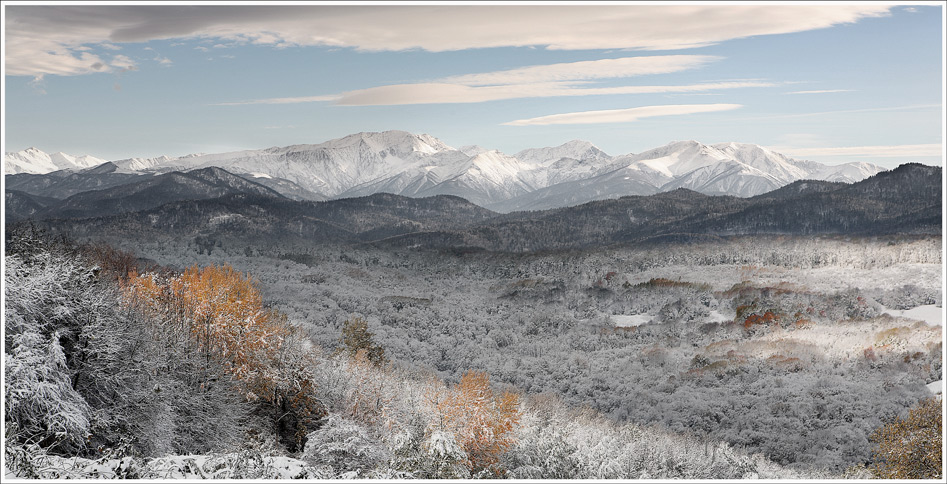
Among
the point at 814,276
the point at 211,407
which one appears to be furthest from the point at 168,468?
the point at 814,276

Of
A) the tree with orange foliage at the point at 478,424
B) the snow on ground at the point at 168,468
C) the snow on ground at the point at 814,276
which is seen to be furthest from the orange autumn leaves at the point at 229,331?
the snow on ground at the point at 814,276

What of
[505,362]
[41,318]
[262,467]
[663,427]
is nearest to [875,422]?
[663,427]

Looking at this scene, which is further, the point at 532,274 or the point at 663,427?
the point at 532,274

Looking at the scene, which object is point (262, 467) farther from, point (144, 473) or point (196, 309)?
point (196, 309)

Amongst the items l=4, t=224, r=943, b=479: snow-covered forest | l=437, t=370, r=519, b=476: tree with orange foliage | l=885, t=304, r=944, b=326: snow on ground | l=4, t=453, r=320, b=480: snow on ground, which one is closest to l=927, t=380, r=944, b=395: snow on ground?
l=4, t=224, r=943, b=479: snow-covered forest

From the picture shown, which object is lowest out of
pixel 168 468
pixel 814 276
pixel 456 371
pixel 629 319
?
pixel 629 319

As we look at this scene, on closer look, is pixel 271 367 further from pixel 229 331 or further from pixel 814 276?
pixel 814 276
